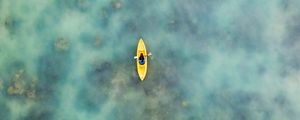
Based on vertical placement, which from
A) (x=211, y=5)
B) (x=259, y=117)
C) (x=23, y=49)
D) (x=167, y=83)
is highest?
(x=211, y=5)

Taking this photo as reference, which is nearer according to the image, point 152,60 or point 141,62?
point 141,62

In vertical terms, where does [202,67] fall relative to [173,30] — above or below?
below

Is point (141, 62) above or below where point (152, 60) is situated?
below

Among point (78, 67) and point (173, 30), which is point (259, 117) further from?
point (78, 67)

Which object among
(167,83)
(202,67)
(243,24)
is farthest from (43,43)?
(243,24)

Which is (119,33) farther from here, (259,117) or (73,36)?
(259,117)

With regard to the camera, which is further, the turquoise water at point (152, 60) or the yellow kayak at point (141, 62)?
the turquoise water at point (152, 60)

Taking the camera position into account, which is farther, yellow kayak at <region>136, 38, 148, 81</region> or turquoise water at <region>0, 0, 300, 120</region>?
turquoise water at <region>0, 0, 300, 120</region>
